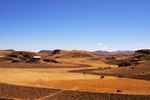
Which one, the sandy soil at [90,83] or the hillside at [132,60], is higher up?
the hillside at [132,60]

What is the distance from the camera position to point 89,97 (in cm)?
1906

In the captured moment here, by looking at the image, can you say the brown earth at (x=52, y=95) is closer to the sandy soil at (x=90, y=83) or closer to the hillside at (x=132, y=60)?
the sandy soil at (x=90, y=83)

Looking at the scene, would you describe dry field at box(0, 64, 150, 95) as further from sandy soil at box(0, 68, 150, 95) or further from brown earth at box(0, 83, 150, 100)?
brown earth at box(0, 83, 150, 100)

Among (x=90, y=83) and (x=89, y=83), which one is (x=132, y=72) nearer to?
(x=90, y=83)

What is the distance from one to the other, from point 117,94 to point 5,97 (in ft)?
41.0

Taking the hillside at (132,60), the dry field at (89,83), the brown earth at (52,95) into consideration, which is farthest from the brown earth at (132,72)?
the brown earth at (52,95)

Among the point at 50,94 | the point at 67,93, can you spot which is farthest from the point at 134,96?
the point at 50,94

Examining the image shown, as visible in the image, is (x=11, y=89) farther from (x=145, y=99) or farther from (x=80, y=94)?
(x=145, y=99)

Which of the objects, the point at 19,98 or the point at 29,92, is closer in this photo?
the point at 19,98

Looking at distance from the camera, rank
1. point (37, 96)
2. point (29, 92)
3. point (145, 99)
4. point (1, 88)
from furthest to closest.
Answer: point (1, 88), point (29, 92), point (37, 96), point (145, 99)

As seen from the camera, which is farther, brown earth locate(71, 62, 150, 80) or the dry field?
brown earth locate(71, 62, 150, 80)

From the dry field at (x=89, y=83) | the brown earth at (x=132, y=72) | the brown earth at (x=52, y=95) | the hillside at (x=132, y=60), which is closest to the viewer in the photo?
the brown earth at (x=52, y=95)

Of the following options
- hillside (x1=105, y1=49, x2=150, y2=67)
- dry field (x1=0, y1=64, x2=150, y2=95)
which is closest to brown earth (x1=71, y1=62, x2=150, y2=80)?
dry field (x1=0, y1=64, x2=150, y2=95)

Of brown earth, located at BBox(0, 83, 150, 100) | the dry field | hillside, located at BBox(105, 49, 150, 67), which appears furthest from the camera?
hillside, located at BBox(105, 49, 150, 67)
